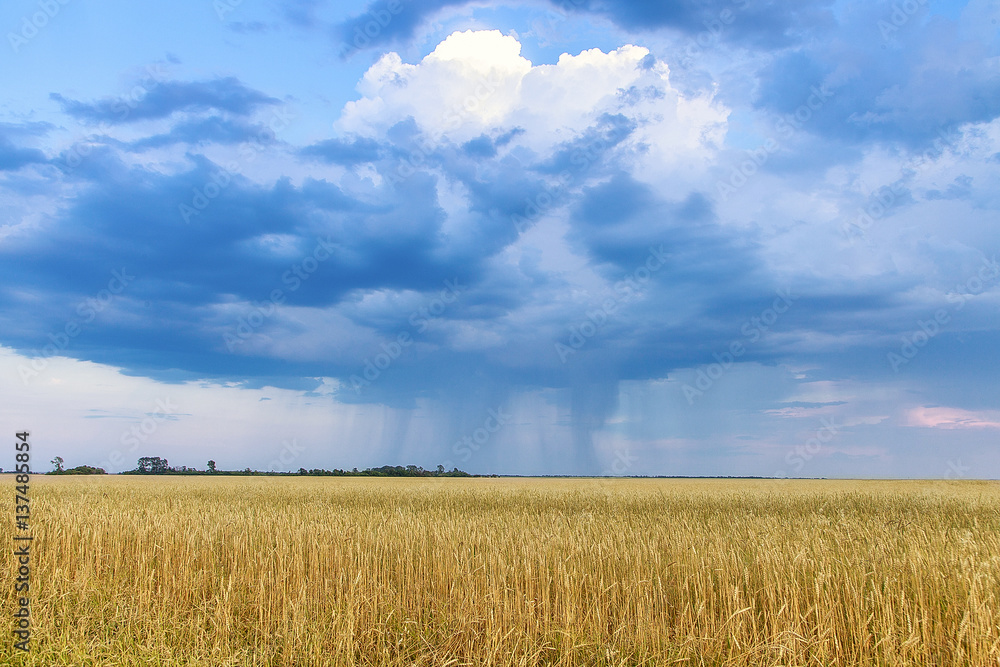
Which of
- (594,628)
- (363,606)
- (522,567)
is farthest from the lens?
(522,567)

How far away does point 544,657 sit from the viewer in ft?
20.1

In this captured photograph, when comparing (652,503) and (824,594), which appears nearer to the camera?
(824,594)

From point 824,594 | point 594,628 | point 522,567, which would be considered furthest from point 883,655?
point 522,567

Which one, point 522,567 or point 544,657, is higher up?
point 522,567

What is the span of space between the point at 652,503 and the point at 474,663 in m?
17.8

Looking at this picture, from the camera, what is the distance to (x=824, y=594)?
266 inches

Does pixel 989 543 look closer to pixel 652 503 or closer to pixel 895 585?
pixel 895 585

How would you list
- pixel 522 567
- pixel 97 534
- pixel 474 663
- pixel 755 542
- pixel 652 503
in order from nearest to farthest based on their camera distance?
pixel 474 663
pixel 522 567
pixel 755 542
pixel 97 534
pixel 652 503

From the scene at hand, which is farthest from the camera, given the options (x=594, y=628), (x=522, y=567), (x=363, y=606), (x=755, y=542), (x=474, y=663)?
(x=755, y=542)

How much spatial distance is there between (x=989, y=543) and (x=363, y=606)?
35.3 feet

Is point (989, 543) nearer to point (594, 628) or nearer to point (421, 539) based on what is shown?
point (594, 628)

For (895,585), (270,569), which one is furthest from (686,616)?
(270,569)

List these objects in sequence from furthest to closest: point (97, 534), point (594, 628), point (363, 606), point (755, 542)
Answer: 1. point (97, 534)
2. point (755, 542)
3. point (363, 606)
4. point (594, 628)

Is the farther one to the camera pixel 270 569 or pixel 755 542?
pixel 755 542
